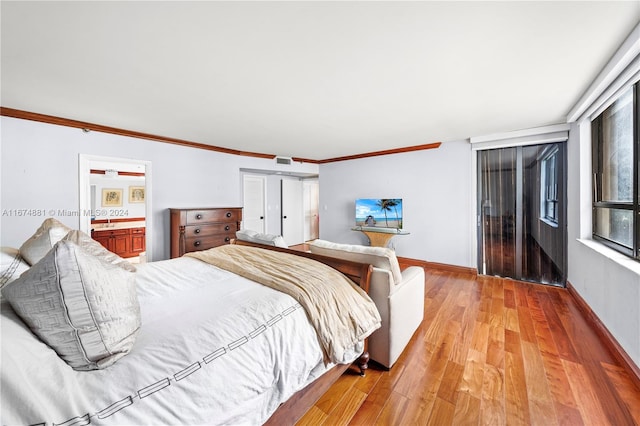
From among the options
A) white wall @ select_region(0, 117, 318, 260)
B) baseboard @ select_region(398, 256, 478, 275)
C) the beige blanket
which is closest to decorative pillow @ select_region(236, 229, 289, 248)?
the beige blanket

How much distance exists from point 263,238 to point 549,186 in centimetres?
415

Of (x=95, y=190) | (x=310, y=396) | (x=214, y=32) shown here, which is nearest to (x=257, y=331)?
(x=310, y=396)

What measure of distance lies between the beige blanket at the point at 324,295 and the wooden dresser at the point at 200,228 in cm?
215

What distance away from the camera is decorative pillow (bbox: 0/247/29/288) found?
115 cm

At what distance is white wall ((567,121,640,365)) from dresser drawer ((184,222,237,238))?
466 cm

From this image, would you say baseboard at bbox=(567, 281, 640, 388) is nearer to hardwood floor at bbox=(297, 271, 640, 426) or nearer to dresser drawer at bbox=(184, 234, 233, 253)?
hardwood floor at bbox=(297, 271, 640, 426)

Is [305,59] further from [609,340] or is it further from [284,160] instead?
[284,160]

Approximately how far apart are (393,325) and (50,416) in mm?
1710

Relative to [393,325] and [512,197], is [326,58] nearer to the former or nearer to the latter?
[393,325]

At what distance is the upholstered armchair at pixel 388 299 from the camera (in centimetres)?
175

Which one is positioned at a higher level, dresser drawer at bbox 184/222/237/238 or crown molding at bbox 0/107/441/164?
crown molding at bbox 0/107/441/164

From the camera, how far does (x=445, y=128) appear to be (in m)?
3.46

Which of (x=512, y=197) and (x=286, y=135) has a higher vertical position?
(x=286, y=135)

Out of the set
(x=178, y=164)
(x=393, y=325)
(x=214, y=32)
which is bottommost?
(x=393, y=325)
